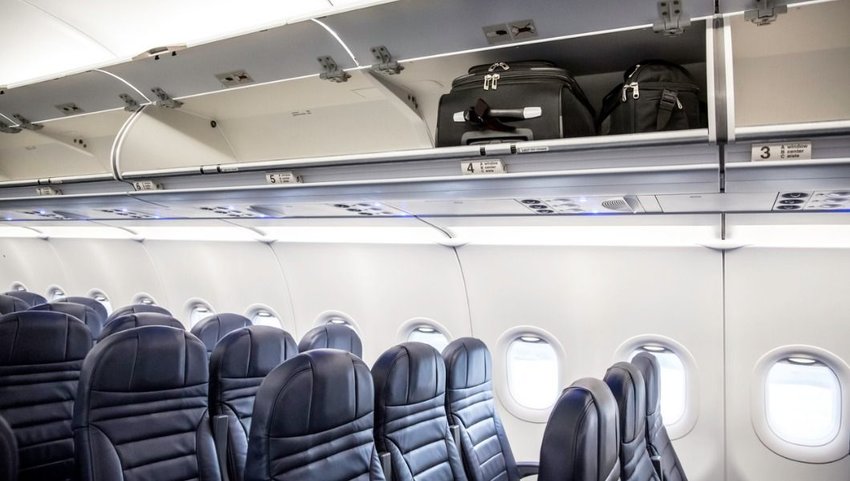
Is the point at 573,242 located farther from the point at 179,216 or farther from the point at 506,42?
the point at 179,216

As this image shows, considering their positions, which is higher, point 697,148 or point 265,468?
point 697,148

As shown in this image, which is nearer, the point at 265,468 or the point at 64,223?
the point at 265,468

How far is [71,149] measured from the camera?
5840 millimetres

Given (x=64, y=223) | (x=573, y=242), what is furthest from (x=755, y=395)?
(x=64, y=223)

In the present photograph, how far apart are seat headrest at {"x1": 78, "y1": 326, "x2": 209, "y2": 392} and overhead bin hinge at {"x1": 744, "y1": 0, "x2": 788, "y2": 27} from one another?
10.1 feet

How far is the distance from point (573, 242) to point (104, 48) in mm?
4162

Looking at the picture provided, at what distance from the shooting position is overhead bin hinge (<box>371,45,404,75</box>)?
3047 mm

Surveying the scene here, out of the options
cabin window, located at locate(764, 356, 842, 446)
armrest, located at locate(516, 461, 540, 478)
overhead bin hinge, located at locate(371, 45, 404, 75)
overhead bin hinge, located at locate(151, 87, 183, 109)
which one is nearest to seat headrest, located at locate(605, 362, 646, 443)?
armrest, located at locate(516, 461, 540, 478)

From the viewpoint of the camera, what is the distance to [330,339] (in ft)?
14.6

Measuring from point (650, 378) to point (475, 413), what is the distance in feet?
3.84

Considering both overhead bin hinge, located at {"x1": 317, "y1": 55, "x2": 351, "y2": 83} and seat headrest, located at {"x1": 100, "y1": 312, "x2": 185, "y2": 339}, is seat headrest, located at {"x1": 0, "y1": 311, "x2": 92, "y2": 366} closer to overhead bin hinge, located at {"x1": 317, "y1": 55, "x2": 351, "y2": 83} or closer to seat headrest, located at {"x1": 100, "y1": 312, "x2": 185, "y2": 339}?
seat headrest, located at {"x1": 100, "y1": 312, "x2": 185, "y2": 339}

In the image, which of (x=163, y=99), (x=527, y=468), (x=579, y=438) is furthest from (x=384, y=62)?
(x=527, y=468)

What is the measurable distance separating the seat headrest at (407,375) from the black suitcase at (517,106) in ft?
3.94

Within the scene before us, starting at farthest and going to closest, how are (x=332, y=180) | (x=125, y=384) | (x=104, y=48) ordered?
1. (x=104, y=48)
2. (x=332, y=180)
3. (x=125, y=384)
